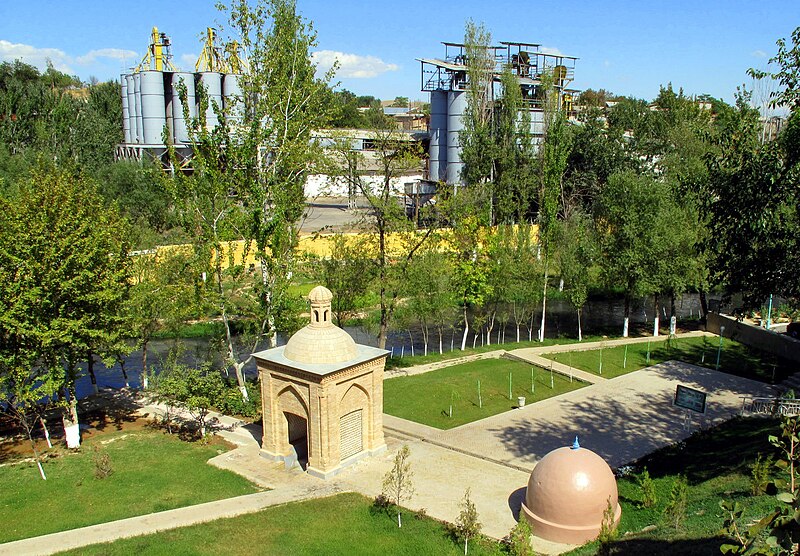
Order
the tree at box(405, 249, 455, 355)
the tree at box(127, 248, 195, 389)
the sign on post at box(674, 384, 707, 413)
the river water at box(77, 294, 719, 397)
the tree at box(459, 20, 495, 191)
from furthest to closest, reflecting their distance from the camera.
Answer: the tree at box(459, 20, 495, 191)
the tree at box(405, 249, 455, 355)
the river water at box(77, 294, 719, 397)
the tree at box(127, 248, 195, 389)
the sign on post at box(674, 384, 707, 413)

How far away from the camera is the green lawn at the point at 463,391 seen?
934 inches

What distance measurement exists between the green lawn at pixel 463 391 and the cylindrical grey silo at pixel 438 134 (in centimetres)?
2853

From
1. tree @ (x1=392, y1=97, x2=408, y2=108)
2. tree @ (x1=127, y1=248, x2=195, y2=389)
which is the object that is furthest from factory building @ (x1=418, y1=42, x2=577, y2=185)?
tree @ (x1=392, y1=97, x2=408, y2=108)

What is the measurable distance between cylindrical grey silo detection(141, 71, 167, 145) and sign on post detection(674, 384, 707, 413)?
157 feet

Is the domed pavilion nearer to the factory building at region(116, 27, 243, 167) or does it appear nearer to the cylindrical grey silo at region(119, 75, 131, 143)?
the factory building at region(116, 27, 243, 167)

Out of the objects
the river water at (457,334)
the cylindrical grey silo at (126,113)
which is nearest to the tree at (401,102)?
the cylindrical grey silo at (126,113)

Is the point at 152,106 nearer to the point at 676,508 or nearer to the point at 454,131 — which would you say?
the point at 454,131

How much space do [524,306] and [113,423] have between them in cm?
2265

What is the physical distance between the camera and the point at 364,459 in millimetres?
19719

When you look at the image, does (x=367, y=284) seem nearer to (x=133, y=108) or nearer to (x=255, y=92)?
(x=255, y=92)

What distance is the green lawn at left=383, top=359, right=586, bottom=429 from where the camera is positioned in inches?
934

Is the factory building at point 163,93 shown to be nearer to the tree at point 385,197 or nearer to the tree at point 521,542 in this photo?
the tree at point 385,197

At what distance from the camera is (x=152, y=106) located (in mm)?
56656

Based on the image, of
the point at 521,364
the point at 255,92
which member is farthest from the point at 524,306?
the point at 255,92
